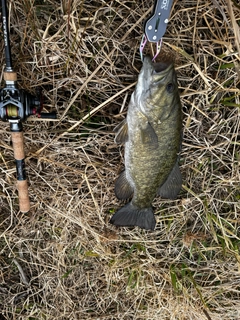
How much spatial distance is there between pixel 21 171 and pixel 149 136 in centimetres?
80

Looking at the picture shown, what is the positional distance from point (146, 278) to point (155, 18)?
171 cm

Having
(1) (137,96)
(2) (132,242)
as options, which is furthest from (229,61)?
(2) (132,242)

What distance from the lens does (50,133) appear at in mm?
1981

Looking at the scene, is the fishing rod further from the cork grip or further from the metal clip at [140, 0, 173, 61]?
the metal clip at [140, 0, 173, 61]

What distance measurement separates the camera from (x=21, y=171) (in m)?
1.90

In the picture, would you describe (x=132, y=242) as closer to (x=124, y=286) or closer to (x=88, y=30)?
(x=124, y=286)

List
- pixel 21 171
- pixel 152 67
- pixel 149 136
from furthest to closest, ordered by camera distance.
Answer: pixel 21 171, pixel 149 136, pixel 152 67

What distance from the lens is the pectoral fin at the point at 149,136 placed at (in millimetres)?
1612

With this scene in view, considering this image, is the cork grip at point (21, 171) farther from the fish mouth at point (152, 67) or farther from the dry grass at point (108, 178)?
the fish mouth at point (152, 67)

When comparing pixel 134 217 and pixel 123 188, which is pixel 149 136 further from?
pixel 134 217

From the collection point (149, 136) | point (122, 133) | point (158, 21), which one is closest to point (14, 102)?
point (122, 133)

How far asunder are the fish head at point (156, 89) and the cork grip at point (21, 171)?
72 cm

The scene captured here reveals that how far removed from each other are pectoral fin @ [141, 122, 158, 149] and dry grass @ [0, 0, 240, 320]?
1.18 feet

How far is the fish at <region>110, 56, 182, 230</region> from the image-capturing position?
1526mm
